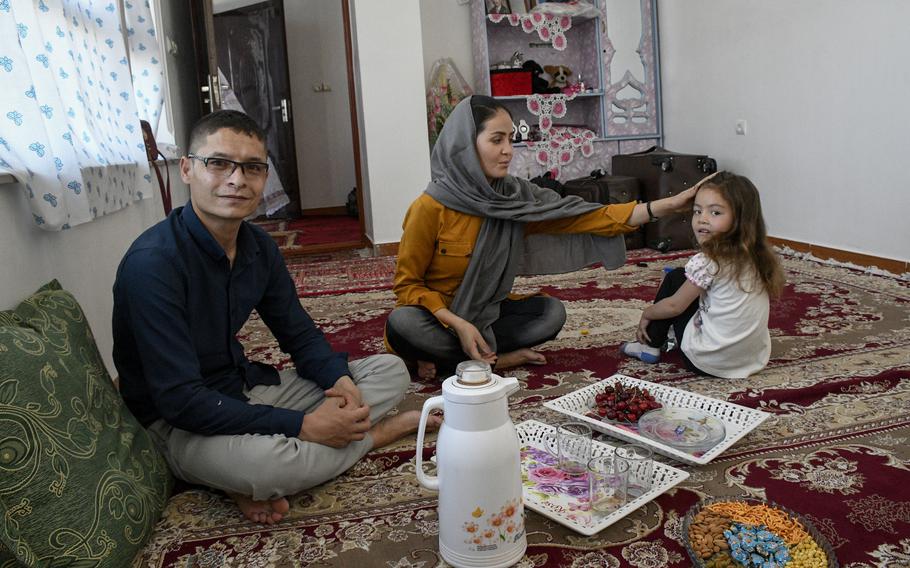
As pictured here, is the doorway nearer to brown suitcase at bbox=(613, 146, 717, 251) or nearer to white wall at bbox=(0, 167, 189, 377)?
brown suitcase at bbox=(613, 146, 717, 251)

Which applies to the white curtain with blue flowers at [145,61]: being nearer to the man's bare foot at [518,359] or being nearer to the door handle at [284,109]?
the man's bare foot at [518,359]

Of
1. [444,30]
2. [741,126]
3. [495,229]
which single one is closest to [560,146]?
[444,30]

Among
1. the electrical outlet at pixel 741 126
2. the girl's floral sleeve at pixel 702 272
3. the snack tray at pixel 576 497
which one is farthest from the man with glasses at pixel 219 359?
the electrical outlet at pixel 741 126

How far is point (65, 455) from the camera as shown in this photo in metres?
1.14

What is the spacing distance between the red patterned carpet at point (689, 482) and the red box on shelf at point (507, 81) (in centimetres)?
289

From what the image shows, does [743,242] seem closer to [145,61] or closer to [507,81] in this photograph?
[145,61]

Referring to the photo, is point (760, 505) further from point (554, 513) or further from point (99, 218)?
point (99, 218)

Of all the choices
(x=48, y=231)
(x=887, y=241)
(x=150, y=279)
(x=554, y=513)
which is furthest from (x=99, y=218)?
(x=887, y=241)

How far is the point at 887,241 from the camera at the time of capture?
339cm

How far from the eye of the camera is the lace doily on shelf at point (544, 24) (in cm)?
494

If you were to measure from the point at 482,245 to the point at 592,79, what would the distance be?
3.58m

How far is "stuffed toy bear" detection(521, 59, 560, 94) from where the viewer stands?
16.6 ft

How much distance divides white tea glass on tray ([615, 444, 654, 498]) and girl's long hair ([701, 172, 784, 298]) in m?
0.82

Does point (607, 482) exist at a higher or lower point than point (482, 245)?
lower
